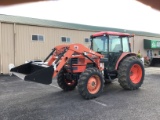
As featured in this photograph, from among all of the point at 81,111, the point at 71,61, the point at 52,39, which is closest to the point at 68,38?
the point at 52,39

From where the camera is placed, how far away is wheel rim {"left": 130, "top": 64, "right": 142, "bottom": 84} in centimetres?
702

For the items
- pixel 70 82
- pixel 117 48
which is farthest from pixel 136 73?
pixel 70 82

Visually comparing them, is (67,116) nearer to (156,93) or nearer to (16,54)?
(156,93)

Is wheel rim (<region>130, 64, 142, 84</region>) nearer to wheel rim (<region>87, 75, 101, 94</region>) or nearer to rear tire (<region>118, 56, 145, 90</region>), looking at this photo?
rear tire (<region>118, 56, 145, 90</region>)

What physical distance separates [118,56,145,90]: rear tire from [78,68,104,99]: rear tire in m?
1.00

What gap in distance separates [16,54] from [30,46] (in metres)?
1.12

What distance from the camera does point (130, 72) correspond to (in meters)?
6.77

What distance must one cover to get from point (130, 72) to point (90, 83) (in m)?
1.98

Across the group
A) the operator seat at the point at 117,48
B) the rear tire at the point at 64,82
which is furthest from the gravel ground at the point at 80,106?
the operator seat at the point at 117,48

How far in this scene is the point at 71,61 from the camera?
6.11 m

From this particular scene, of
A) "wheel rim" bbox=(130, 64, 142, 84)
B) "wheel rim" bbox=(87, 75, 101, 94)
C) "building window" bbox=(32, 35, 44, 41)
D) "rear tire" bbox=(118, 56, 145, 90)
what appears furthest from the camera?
"building window" bbox=(32, 35, 44, 41)

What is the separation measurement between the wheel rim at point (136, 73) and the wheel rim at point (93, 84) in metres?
1.82

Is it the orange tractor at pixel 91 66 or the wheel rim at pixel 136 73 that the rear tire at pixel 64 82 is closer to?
the orange tractor at pixel 91 66

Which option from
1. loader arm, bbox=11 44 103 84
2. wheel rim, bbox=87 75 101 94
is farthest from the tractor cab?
wheel rim, bbox=87 75 101 94
